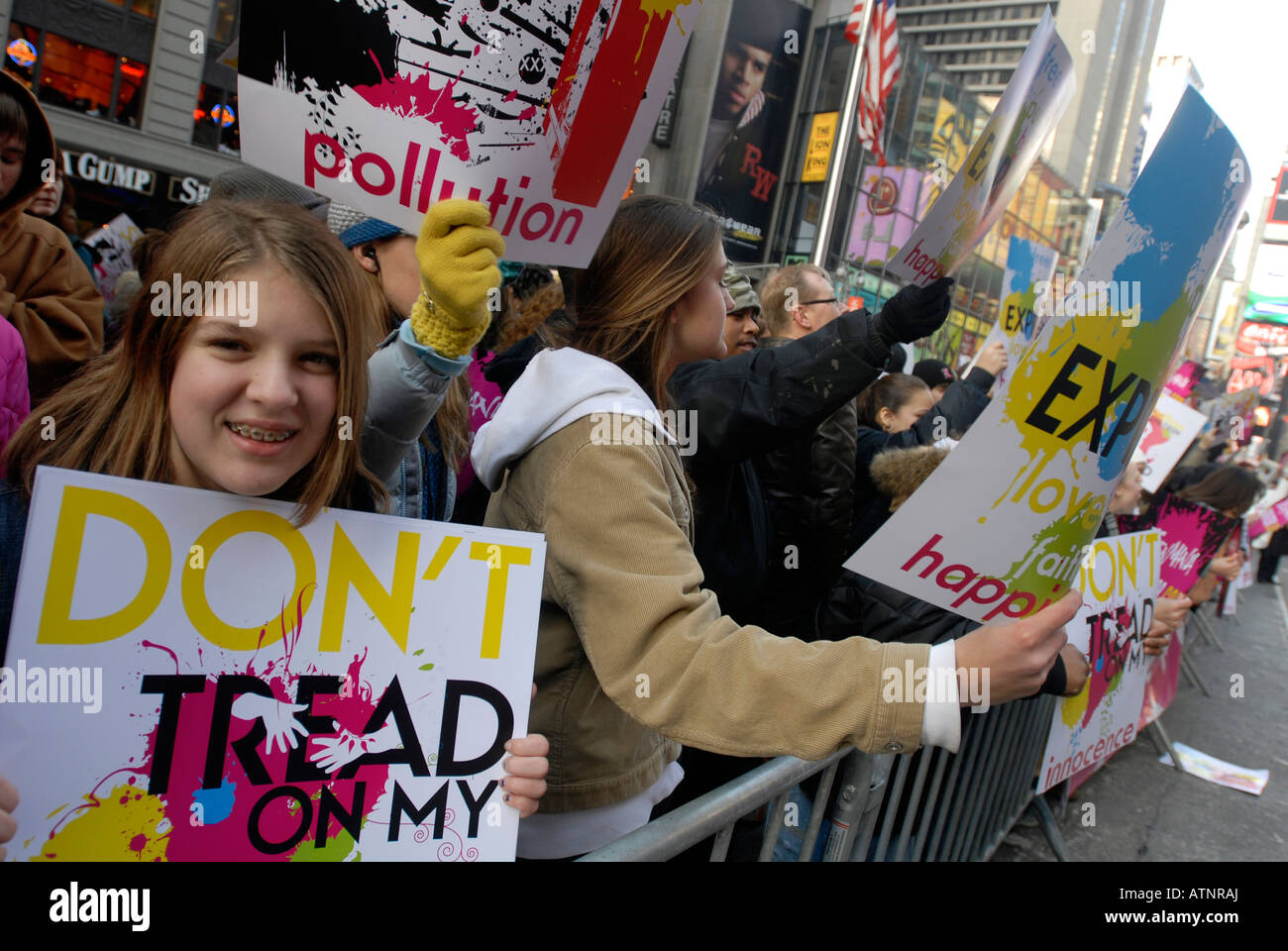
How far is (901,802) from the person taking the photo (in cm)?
278

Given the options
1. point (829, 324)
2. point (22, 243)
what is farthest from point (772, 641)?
point (22, 243)

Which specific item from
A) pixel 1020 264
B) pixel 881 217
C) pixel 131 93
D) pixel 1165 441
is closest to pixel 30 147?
pixel 1020 264

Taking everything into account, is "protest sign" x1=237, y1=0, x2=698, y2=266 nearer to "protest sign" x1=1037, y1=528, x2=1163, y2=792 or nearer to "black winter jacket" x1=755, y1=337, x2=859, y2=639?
"black winter jacket" x1=755, y1=337, x2=859, y2=639

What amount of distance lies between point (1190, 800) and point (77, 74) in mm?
17269

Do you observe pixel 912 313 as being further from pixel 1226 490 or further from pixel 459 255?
pixel 1226 490

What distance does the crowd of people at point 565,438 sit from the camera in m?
1.20

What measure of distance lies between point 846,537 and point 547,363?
5.19 feet

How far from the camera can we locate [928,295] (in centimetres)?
209

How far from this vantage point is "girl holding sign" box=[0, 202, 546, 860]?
1.17 meters

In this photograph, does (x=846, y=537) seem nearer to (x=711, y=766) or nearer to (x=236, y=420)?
(x=711, y=766)

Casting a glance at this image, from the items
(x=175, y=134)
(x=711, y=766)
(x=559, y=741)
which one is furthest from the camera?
(x=175, y=134)

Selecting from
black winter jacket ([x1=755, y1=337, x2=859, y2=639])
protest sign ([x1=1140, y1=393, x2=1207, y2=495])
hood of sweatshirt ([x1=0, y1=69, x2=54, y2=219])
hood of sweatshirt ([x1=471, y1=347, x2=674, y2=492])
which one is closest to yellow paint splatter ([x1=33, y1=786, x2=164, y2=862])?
hood of sweatshirt ([x1=471, y1=347, x2=674, y2=492])

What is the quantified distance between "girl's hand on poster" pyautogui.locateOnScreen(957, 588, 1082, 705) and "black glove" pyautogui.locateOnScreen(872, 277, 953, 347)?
3.06ft

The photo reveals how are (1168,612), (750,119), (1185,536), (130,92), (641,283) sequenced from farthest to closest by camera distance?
(750,119) < (130,92) < (1185,536) < (1168,612) < (641,283)
